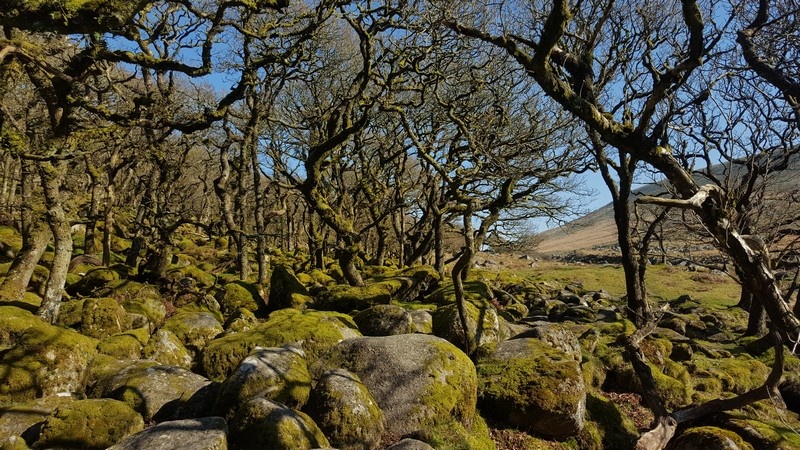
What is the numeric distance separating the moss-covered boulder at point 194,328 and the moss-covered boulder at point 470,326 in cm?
480

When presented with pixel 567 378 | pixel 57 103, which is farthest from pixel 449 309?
pixel 57 103

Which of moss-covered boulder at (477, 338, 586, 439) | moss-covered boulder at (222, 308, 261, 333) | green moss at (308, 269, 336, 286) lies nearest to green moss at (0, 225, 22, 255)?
moss-covered boulder at (222, 308, 261, 333)

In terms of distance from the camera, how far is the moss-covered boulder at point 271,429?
5.36 meters

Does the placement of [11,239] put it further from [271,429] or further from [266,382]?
[271,429]

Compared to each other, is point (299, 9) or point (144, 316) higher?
point (299, 9)

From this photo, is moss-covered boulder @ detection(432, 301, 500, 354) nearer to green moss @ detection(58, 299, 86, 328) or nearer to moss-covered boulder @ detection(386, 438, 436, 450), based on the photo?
moss-covered boulder @ detection(386, 438, 436, 450)

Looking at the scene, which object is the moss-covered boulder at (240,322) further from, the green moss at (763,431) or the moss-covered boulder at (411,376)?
the green moss at (763,431)

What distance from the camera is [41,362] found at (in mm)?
6562

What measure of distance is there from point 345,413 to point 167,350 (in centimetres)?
419

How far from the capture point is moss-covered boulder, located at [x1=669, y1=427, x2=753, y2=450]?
7.16 metres

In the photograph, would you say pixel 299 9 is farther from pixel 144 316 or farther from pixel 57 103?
pixel 144 316

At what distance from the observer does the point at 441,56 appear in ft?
49.7

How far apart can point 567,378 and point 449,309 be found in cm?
303

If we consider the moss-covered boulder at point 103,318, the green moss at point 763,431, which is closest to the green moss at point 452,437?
the green moss at point 763,431
